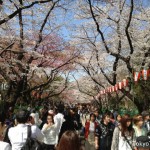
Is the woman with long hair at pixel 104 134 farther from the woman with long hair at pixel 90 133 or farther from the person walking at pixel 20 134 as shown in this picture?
the person walking at pixel 20 134

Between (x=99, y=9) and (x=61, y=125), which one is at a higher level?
(x=99, y=9)

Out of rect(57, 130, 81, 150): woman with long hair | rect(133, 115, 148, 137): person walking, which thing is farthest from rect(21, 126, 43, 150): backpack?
rect(133, 115, 148, 137): person walking

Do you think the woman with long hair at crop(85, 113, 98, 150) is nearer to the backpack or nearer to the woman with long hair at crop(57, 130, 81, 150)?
the backpack

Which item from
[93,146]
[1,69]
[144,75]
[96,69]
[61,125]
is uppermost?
[96,69]

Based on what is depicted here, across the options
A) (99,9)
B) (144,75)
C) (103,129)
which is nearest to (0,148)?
(103,129)

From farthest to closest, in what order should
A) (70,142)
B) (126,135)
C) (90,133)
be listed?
(90,133) < (126,135) < (70,142)

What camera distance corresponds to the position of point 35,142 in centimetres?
454

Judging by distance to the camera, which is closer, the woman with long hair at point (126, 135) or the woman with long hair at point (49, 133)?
the woman with long hair at point (126, 135)

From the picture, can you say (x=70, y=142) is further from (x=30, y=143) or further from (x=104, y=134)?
(x=104, y=134)

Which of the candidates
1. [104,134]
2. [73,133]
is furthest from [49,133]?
[73,133]

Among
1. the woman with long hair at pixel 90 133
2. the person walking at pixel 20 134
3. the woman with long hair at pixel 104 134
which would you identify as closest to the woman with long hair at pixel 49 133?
the woman with long hair at pixel 104 134

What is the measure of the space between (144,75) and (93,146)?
512 cm

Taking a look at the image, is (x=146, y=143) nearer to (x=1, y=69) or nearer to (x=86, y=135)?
(x=86, y=135)

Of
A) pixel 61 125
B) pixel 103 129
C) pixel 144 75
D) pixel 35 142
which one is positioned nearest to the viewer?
pixel 35 142
